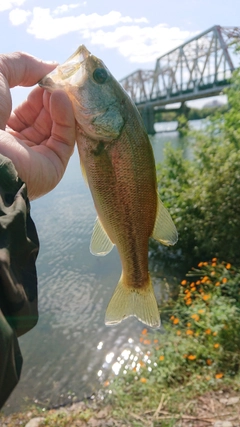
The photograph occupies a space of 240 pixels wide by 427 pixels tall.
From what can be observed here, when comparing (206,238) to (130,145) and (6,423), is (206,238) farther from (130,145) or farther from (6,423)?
(130,145)

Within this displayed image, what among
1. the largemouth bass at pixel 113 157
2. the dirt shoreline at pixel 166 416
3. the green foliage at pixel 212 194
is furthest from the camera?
the green foliage at pixel 212 194

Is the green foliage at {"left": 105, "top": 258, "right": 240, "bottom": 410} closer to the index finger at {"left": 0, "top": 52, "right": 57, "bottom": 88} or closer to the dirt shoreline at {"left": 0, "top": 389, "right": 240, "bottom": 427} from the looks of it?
the dirt shoreline at {"left": 0, "top": 389, "right": 240, "bottom": 427}

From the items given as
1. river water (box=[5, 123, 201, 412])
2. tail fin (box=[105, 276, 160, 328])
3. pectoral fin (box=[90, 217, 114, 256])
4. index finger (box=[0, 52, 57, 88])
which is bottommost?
river water (box=[5, 123, 201, 412])

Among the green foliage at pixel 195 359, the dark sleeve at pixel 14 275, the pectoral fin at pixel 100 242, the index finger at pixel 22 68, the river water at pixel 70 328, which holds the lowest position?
the river water at pixel 70 328

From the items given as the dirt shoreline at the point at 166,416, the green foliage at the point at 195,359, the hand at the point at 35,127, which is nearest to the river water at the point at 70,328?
the dirt shoreline at the point at 166,416

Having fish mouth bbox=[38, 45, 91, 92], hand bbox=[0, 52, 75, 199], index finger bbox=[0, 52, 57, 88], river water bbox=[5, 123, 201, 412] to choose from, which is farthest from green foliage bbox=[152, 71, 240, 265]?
fish mouth bbox=[38, 45, 91, 92]

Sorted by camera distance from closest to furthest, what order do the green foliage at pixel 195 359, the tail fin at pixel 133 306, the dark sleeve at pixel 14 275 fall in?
the dark sleeve at pixel 14 275 → the tail fin at pixel 133 306 → the green foliage at pixel 195 359

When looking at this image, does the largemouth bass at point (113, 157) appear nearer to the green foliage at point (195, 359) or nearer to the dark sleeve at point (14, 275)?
the dark sleeve at point (14, 275)
